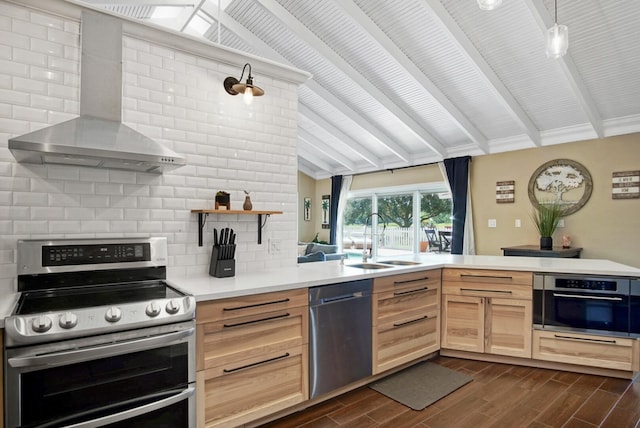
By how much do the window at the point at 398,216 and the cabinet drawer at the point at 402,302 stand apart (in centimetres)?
290

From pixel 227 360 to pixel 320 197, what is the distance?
23.9ft

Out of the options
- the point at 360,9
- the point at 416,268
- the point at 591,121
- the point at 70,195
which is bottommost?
the point at 416,268

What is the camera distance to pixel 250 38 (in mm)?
4344

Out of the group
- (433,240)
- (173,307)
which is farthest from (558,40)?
(433,240)

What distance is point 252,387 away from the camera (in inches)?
75.9

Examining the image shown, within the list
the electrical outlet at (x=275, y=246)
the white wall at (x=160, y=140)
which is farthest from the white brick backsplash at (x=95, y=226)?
the electrical outlet at (x=275, y=246)

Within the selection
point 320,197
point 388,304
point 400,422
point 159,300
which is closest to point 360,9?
point 388,304

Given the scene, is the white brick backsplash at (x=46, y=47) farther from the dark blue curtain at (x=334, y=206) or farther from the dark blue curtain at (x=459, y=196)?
the dark blue curtain at (x=334, y=206)

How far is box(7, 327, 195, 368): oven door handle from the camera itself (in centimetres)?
129

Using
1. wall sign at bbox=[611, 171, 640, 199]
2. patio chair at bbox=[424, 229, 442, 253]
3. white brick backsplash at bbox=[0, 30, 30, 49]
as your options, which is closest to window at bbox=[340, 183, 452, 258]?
patio chair at bbox=[424, 229, 442, 253]

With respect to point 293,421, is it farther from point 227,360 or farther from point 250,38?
point 250,38

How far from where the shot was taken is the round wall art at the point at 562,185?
180 inches

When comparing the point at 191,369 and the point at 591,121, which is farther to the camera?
the point at 591,121

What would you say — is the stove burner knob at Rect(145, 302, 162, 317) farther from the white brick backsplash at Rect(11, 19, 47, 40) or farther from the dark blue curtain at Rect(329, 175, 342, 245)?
the dark blue curtain at Rect(329, 175, 342, 245)
